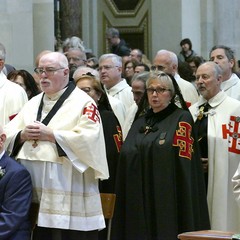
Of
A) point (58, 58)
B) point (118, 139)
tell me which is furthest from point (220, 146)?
point (58, 58)

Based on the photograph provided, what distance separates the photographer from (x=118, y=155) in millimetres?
8867

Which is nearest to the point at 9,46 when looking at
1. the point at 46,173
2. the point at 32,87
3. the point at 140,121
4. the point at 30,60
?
the point at 30,60

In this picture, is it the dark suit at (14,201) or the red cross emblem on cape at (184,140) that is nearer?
the dark suit at (14,201)

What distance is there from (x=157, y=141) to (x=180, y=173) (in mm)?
351

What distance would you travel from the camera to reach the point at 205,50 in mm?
18375

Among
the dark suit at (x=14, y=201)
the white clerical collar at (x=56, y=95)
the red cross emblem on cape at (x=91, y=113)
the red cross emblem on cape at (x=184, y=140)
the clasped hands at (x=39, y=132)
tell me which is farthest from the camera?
the red cross emblem on cape at (x=184, y=140)

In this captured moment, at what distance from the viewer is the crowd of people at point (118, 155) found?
7562 millimetres

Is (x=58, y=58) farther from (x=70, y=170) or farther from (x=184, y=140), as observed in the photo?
Answer: (x=184, y=140)

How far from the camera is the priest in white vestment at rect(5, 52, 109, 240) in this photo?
756 centimetres

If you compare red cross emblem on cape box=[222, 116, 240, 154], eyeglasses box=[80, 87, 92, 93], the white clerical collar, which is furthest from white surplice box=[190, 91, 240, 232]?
the white clerical collar

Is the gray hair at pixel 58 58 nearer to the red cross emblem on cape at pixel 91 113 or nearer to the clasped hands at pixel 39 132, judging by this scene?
the red cross emblem on cape at pixel 91 113

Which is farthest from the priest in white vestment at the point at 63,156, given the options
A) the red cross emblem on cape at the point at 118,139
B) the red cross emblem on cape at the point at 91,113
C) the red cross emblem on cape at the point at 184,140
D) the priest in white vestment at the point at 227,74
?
the priest in white vestment at the point at 227,74

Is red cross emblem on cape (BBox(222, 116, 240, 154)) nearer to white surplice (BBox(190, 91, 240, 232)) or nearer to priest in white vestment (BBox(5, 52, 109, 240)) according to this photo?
white surplice (BBox(190, 91, 240, 232))

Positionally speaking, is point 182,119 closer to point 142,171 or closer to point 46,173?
point 142,171
